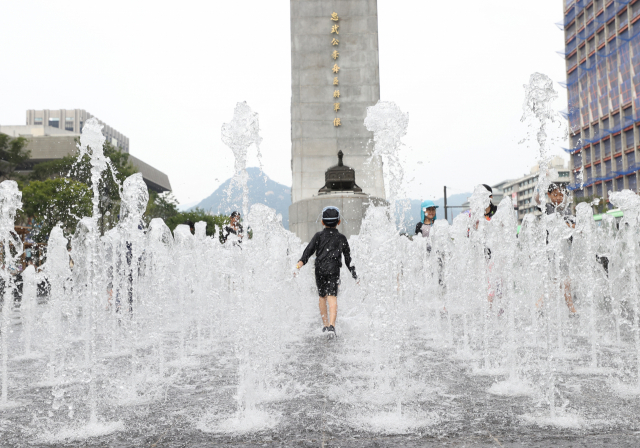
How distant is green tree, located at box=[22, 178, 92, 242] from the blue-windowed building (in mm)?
43709

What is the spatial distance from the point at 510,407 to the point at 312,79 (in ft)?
62.3

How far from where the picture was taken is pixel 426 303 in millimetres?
10070

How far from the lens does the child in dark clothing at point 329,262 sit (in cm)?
624

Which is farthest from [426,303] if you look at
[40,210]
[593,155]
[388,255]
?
[593,155]

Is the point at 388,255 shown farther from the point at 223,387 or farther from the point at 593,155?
the point at 593,155

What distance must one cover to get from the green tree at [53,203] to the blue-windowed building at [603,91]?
143 feet

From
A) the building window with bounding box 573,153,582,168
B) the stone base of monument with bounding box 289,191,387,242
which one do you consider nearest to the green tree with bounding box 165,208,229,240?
the stone base of monument with bounding box 289,191,387,242

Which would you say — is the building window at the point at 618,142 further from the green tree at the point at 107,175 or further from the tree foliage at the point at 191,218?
the green tree at the point at 107,175

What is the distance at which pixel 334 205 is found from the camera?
52.1ft

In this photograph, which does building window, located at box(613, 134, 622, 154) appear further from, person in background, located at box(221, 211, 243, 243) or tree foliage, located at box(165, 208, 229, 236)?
person in background, located at box(221, 211, 243, 243)

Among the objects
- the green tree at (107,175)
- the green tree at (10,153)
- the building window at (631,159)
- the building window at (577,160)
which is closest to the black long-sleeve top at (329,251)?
the green tree at (107,175)


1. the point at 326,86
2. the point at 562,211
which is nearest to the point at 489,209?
the point at 562,211

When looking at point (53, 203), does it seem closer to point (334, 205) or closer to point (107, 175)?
point (107, 175)

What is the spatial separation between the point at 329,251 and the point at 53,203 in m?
25.6
